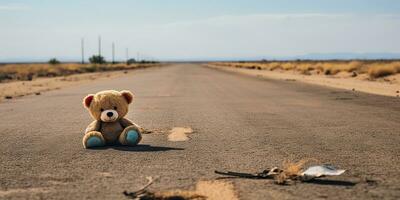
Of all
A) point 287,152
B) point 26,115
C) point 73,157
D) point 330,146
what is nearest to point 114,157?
point 73,157

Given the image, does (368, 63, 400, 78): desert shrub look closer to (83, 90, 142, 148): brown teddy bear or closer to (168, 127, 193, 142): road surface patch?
(168, 127, 193, 142): road surface patch

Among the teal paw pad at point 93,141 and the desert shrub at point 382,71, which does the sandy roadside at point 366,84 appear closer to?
the desert shrub at point 382,71

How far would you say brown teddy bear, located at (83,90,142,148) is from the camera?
863 centimetres

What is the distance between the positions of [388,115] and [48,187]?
9800 mm

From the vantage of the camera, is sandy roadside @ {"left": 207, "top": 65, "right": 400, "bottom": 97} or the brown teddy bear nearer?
the brown teddy bear

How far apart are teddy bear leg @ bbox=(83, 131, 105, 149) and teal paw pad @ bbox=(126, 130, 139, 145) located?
37cm

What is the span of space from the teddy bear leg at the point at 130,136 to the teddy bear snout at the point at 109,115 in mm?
243

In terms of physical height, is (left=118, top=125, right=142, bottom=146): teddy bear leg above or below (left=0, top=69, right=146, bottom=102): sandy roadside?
above

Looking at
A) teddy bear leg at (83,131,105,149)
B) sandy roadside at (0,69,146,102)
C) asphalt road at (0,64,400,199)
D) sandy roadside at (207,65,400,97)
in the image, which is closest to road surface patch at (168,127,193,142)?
asphalt road at (0,64,400,199)

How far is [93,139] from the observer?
8.58 metres

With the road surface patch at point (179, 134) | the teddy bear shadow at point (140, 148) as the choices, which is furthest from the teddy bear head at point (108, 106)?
the road surface patch at point (179, 134)

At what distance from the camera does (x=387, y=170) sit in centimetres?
671

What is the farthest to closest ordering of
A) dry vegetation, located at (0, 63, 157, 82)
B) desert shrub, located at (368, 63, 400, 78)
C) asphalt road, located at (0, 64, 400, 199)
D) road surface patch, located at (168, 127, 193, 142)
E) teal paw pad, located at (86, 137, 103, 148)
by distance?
dry vegetation, located at (0, 63, 157, 82) < desert shrub, located at (368, 63, 400, 78) < road surface patch, located at (168, 127, 193, 142) < teal paw pad, located at (86, 137, 103, 148) < asphalt road, located at (0, 64, 400, 199)

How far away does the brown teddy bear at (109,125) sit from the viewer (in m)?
8.63
